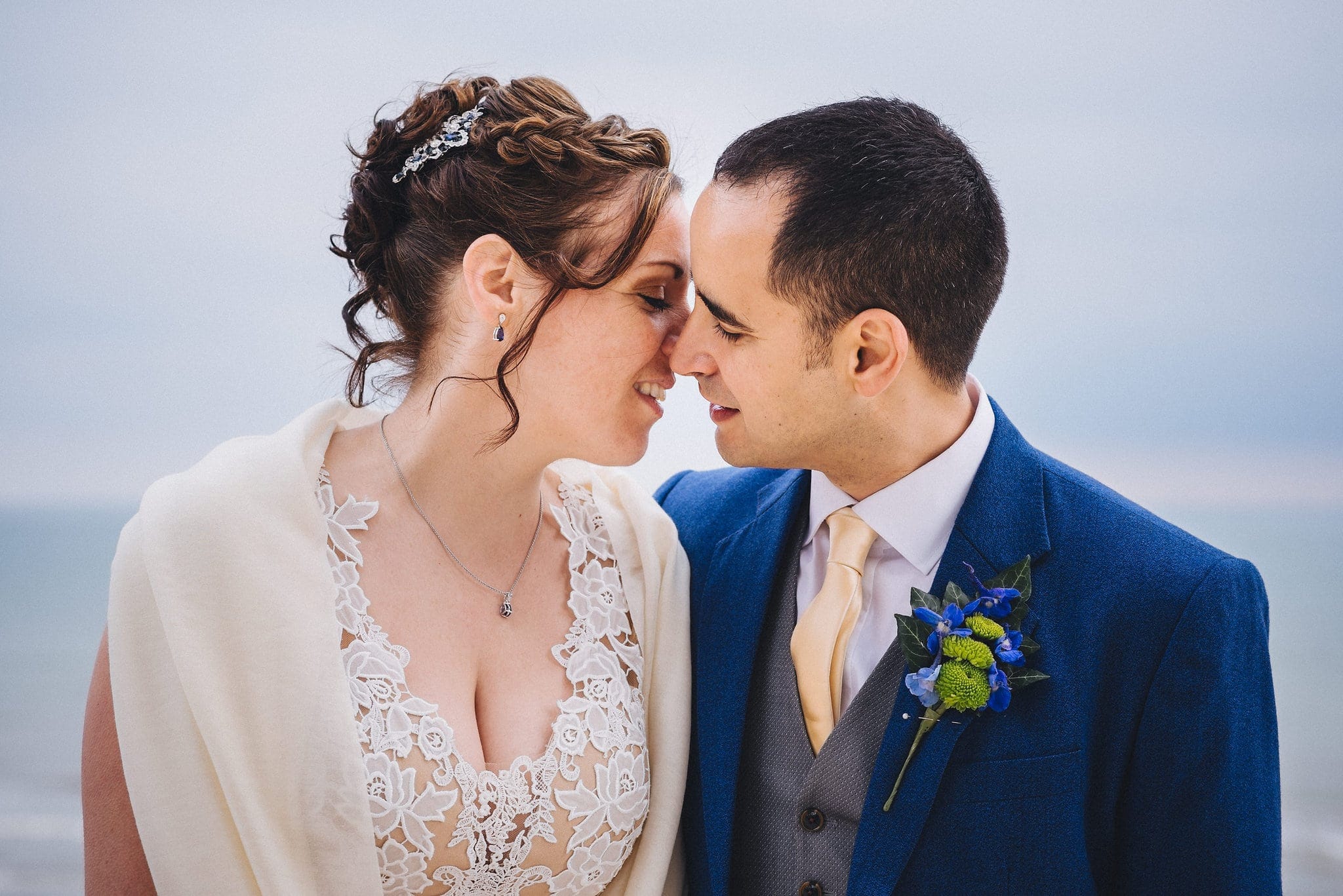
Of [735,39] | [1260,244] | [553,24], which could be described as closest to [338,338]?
[553,24]

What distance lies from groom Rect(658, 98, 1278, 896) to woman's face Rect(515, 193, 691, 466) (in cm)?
6

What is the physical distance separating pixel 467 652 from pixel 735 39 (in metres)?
2.21

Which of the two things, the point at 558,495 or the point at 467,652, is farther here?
the point at 558,495

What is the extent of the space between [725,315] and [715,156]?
1338 mm

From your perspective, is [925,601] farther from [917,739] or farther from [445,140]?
[445,140]

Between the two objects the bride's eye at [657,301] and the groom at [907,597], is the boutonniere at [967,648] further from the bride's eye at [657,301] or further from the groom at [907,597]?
the bride's eye at [657,301]

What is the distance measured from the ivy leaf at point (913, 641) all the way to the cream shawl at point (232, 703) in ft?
2.76

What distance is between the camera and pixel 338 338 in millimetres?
3160

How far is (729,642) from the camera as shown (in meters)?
1.82

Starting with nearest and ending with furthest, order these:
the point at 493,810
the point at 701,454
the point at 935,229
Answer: the point at 493,810 → the point at 935,229 → the point at 701,454

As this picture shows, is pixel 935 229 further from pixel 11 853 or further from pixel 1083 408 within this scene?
pixel 11 853

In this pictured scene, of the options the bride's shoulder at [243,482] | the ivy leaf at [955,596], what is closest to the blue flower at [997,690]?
the ivy leaf at [955,596]

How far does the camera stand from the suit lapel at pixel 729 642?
67.4 inches

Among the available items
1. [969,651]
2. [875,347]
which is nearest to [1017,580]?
[969,651]
